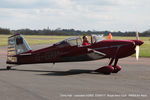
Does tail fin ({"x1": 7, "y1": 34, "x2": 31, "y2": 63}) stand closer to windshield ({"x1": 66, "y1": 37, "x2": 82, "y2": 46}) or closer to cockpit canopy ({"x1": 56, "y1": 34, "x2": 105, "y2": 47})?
cockpit canopy ({"x1": 56, "y1": 34, "x2": 105, "y2": 47})

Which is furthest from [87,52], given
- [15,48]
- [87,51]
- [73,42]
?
[15,48]

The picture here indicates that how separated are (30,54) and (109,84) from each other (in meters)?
6.78

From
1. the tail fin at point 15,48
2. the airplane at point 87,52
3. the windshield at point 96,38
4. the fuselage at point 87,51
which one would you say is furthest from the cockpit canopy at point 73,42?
the tail fin at point 15,48

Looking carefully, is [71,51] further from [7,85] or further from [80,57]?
[7,85]

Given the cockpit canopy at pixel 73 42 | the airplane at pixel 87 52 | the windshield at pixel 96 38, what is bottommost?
the airplane at pixel 87 52

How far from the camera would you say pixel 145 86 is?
10.4 m

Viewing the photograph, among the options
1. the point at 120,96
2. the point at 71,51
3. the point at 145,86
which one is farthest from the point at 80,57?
the point at 120,96

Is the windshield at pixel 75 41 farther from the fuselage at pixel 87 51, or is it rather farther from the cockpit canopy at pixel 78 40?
the fuselage at pixel 87 51

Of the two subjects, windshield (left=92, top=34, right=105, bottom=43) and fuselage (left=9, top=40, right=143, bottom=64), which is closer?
fuselage (left=9, top=40, right=143, bottom=64)

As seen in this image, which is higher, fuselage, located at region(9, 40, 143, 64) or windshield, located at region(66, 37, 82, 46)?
windshield, located at region(66, 37, 82, 46)

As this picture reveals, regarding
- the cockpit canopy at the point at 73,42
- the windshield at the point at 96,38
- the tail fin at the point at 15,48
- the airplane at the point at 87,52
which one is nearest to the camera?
the airplane at the point at 87,52

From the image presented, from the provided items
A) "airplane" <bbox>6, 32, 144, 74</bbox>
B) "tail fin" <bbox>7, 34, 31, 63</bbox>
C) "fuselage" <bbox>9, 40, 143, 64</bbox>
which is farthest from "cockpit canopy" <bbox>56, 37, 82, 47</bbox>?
"tail fin" <bbox>7, 34, 31, 63</bbox>

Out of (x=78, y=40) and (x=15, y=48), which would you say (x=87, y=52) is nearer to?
(x=78, y=40)

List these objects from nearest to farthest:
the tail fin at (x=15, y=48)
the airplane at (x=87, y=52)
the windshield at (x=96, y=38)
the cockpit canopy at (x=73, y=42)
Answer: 1. the airplane at (x=87, y=52)
2. the windshield at (x=96, y=38)
3. the cockpit canopy at (x=73, y=42)
4. the tail fin at (x=15, y=48)
